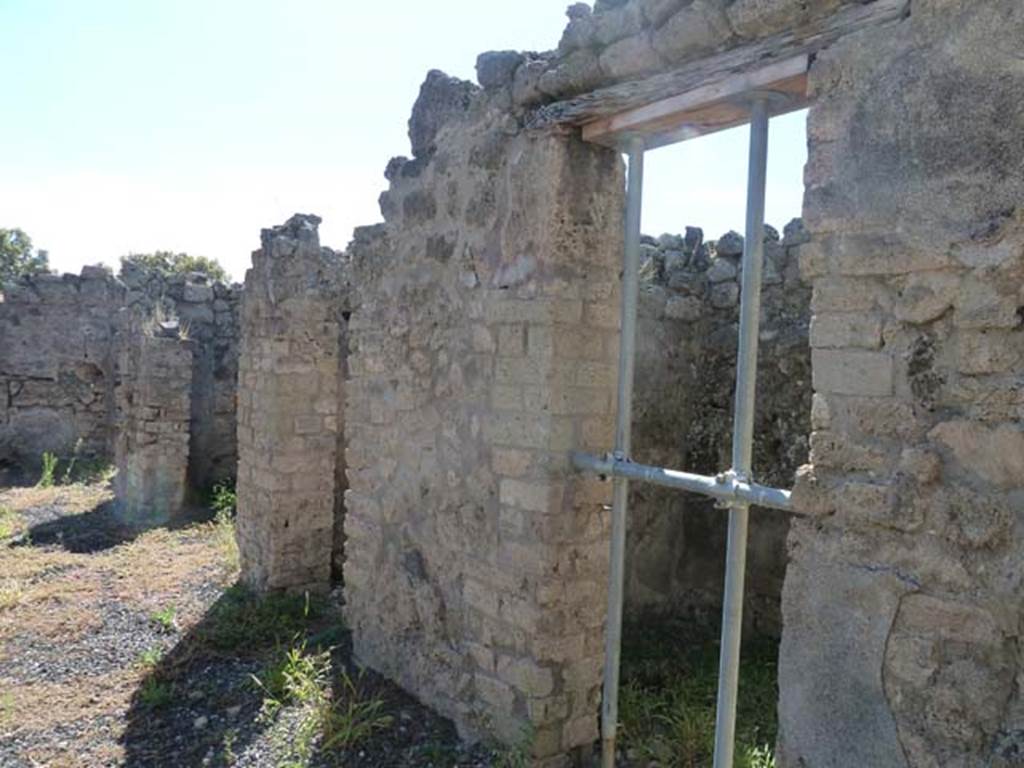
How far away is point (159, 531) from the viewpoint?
8.02m

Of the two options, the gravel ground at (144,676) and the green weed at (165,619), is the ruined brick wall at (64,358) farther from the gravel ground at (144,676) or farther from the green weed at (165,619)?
the green weed at (165,619)

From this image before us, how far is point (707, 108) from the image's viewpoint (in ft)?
9.14

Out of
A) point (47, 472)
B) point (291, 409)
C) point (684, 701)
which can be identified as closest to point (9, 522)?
point (47, 472)

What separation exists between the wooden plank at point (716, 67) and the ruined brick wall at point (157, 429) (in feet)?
21.9

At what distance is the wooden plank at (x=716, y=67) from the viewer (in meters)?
2.16

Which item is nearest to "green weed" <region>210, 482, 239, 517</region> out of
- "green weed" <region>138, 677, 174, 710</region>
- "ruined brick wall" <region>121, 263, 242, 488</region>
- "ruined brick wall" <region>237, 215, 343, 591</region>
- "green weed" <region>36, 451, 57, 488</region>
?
"ruined brick wall" <region>121, 263, 242, 488</region>

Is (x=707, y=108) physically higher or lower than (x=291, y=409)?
higher

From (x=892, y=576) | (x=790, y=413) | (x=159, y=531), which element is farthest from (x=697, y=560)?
(x=159, y=531)

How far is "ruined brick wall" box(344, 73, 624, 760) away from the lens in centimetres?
329

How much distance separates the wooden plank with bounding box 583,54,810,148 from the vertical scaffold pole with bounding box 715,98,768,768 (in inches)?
3.5

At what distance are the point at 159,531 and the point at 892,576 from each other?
24.6ft

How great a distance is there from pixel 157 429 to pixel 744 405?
299 inches

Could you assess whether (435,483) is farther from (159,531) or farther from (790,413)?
(159,531)

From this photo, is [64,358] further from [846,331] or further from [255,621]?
[846,331]
